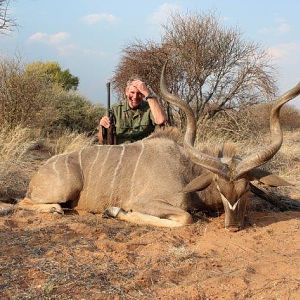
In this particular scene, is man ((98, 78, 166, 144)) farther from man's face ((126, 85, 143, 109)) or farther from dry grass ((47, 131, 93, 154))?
dry grass ((47, 131, 93, 154))

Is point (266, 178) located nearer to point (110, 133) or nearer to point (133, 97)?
point (133, 97)

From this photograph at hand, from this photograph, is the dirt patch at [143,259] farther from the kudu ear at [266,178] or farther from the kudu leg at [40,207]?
the kudu ear at [266,178]

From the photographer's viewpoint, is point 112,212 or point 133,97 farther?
point 133,97

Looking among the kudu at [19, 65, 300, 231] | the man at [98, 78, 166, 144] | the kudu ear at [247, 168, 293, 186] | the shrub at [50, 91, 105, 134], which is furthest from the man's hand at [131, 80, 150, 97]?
the shrub at [50, 91, 105, 134]

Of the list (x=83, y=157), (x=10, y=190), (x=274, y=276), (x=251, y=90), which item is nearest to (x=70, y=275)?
(x=274, y=276)

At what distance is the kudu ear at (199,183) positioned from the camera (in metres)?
4.16

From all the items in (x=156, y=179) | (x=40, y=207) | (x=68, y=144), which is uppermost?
(x=156, y=179)

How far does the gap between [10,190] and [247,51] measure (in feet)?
A: 29.3

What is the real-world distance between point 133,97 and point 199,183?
1854mm

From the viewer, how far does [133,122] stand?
19.1 ft

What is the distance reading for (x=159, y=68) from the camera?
13461mm

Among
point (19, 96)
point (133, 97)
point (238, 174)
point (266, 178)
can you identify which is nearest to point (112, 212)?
point (238, 174)

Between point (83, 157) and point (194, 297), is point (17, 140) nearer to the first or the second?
point (83, 157)

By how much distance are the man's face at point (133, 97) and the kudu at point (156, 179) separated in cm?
94
